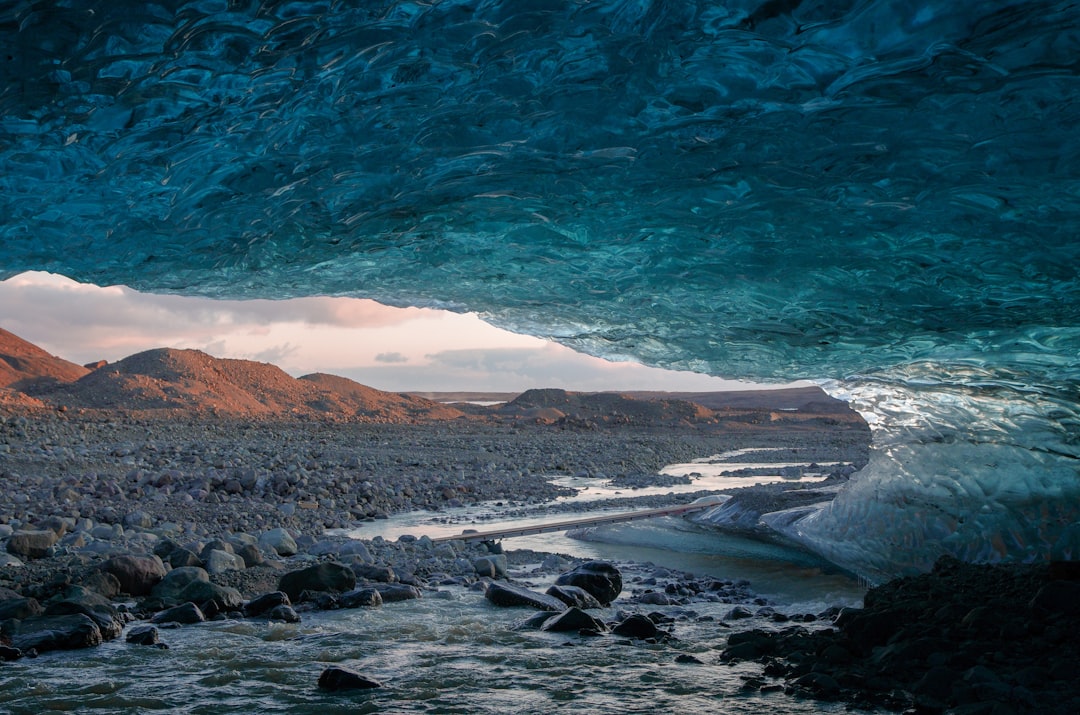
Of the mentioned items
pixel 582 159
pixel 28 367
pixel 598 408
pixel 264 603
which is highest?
pixel 28 367

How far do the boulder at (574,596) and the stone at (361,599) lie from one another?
1144mm

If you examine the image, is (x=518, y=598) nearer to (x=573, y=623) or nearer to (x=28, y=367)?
(x=573, y=623)

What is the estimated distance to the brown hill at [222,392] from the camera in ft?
78.8

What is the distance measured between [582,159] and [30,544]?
16.7 ft

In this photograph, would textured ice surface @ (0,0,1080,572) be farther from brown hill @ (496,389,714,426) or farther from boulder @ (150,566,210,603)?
brown hill @ (496,389,714,426)

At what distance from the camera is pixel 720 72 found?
290cm

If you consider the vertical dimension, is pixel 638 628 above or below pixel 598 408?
below

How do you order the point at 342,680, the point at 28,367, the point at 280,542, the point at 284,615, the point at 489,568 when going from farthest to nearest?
the point at 28,367 → the point at 280,542 → the point at 489,568 → the point at 284,615 → the point at 342,680

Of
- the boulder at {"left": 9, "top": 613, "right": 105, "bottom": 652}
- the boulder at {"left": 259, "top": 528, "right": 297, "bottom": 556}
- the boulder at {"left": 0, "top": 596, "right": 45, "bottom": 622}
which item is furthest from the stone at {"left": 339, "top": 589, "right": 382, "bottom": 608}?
the boulder at {"left": 0, "top": 596, "right": 45, "bottom": 622}

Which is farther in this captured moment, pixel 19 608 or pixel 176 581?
pixel 176 581

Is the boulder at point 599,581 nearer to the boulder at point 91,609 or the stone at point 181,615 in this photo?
the stone at point 181,615

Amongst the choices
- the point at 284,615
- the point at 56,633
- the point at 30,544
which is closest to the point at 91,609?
the point at 56,633

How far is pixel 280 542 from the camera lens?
6.82 meters

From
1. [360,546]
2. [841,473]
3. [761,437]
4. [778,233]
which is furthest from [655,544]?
[761,437]
